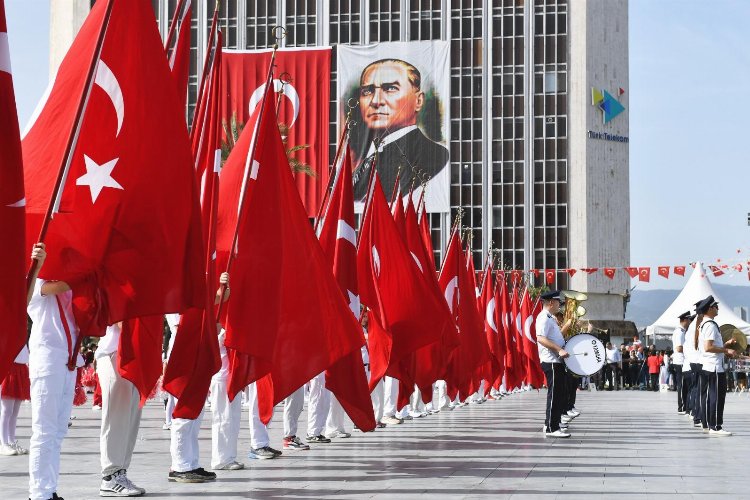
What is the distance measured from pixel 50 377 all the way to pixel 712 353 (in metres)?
11.8

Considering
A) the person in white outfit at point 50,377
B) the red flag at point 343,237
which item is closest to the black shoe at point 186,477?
the person in white outfit at point 50,377

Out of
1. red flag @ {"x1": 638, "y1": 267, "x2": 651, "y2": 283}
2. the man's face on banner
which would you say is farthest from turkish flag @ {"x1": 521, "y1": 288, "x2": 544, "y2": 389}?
the man's face on banner

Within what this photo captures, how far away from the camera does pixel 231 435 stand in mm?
12633

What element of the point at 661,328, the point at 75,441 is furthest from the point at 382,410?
the point at 661,328

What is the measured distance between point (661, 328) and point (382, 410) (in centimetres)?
2855

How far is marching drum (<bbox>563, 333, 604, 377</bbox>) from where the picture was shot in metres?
18.3

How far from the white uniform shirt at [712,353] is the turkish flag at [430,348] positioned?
389 cm

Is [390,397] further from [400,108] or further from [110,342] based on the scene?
[400,108]

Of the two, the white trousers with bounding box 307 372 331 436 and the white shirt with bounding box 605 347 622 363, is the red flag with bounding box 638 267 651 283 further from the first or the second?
the white trousers with bounding box 307 372 331 436

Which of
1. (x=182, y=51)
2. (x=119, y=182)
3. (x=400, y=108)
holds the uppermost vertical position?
(x=400, y=108)

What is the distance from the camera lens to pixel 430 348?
1981 cm

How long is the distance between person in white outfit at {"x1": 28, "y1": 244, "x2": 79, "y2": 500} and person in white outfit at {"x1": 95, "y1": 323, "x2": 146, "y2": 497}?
→ 1.16 meters

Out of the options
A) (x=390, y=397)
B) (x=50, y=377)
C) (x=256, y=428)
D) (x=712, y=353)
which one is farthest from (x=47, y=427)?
(x=390, y=397)

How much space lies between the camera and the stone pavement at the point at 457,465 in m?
10.8
